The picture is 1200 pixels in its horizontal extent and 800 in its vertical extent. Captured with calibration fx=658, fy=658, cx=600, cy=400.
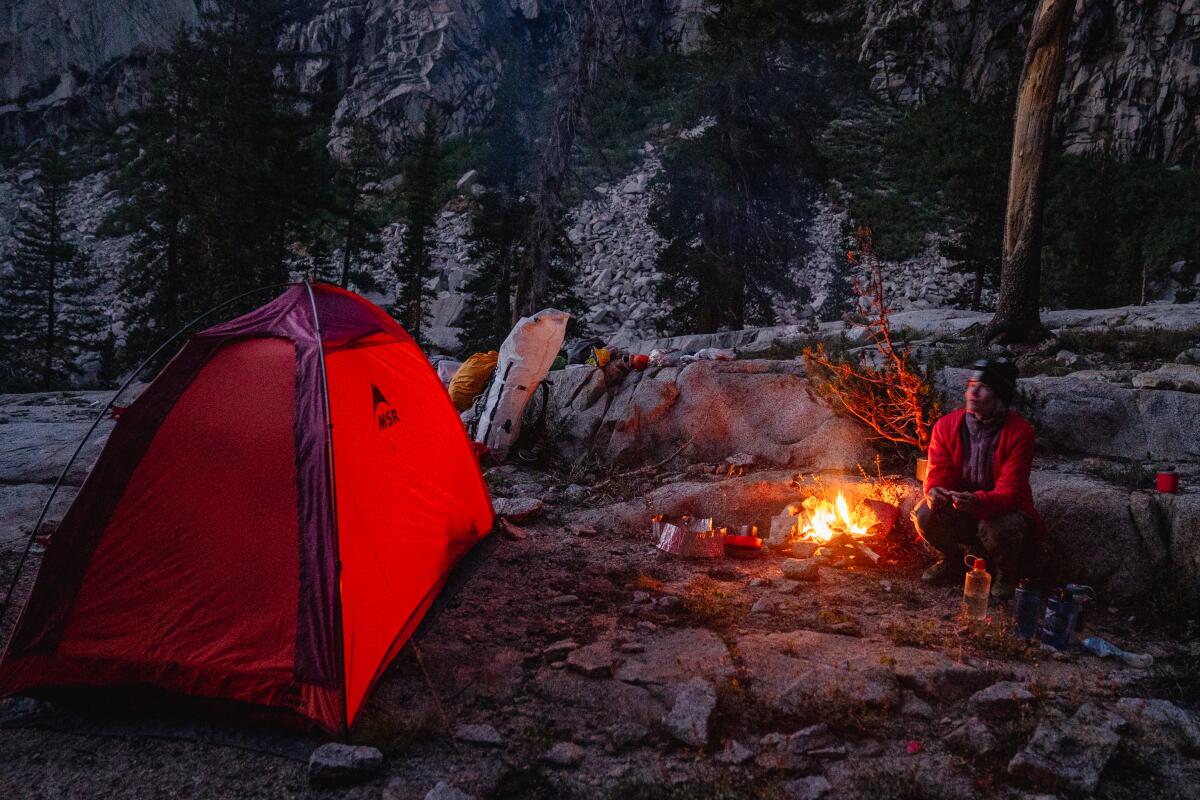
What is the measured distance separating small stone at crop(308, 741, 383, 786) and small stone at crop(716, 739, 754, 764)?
1511 mm

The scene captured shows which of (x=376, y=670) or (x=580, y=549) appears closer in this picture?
(x=376, y=670)

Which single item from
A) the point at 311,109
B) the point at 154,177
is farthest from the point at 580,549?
the point at 311,109

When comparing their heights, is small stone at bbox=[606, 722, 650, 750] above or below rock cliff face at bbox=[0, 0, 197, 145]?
below

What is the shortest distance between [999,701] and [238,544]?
12.8ft

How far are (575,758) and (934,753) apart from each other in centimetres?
161

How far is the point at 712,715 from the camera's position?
3.17 meters

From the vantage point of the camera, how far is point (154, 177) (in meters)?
20.1

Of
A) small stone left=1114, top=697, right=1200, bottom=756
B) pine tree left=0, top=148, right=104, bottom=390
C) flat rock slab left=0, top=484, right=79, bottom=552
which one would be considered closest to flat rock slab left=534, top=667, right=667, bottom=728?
small stone left=1114, top=697, right=1200, bottom=756

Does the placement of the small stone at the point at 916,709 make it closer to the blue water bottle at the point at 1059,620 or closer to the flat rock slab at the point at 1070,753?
the flat rock slab at the point at 1070,753

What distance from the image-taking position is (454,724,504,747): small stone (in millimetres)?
3100

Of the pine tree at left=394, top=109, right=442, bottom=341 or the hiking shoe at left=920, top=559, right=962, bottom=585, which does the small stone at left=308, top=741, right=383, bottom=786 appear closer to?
the hiking shoe at left=920, top=559, right=962, bottom=585

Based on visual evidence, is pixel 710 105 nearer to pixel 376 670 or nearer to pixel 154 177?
pixel 376 670

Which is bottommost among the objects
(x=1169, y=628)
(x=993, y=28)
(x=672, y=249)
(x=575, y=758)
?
(x=575, y=758)

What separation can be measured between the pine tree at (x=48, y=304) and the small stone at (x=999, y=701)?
89.0ft
